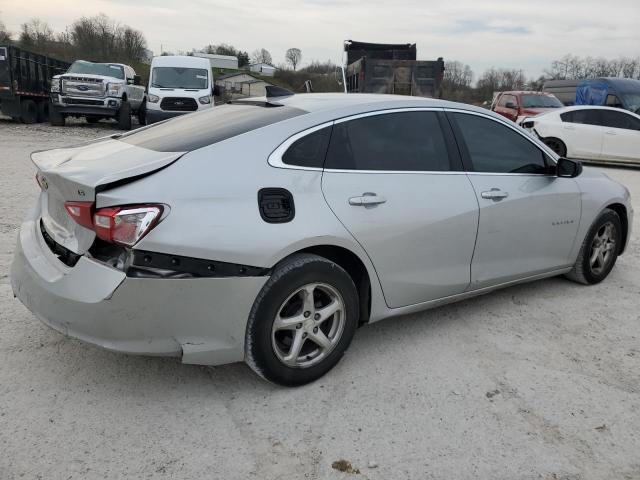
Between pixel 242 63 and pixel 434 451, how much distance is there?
335 feet

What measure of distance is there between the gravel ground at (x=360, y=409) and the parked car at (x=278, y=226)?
284 millimetres

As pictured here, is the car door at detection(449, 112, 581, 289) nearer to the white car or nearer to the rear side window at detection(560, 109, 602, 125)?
the white car

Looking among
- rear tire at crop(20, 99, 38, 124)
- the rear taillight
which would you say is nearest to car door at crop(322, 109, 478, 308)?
the rear taillight

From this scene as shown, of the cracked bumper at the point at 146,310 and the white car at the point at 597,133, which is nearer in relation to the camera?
the cracked bumper at the point at 146,310

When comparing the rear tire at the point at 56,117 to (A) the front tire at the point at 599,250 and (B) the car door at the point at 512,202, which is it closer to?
(B) the car door at the point at 512,202

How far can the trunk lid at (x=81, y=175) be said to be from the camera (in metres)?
2.61

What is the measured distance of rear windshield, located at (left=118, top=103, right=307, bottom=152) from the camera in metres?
2.97

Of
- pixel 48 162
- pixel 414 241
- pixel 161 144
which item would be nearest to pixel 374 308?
pixel 414 241

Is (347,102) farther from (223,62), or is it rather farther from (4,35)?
(223,62)

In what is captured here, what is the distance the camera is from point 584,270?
186 inches

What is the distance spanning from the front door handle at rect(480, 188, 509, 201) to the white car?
1070 centimetres

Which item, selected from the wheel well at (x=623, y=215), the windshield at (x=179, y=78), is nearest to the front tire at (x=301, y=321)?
the wheel well at (x=623, y=215)

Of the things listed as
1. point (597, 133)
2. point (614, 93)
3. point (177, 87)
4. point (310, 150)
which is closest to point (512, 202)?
point (310, 150)

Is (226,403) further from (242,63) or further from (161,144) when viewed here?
(242,63)
